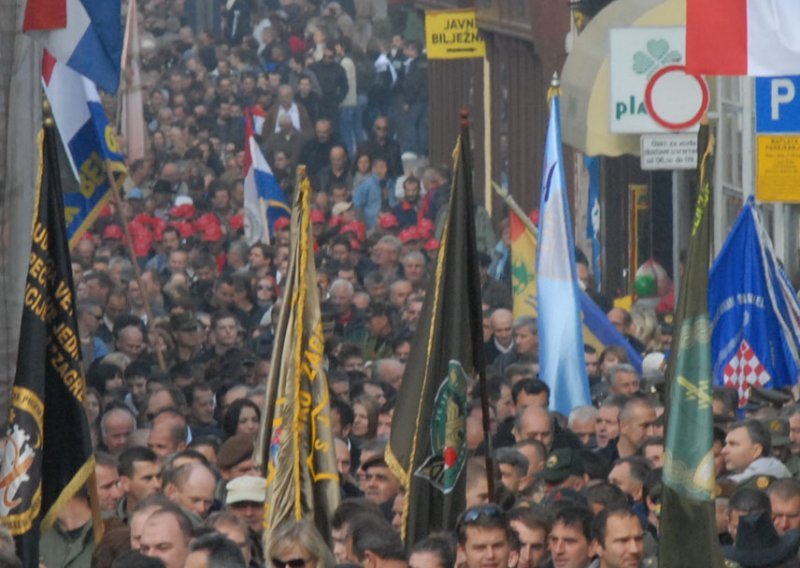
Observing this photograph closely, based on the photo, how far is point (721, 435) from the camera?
561 inches

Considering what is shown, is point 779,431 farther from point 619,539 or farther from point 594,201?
point 594,201

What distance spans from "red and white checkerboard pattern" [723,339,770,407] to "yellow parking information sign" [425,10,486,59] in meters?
13.9

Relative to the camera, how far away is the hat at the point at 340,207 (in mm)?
29688

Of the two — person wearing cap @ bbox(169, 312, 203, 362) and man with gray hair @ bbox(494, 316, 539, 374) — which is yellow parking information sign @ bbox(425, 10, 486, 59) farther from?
man with gray hair @ bbox(494, 316, 539, 374)

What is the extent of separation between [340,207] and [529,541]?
1795 cm

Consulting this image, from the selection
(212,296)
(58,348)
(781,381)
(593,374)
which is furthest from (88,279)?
(58,348)

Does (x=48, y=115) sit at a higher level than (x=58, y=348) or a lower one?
higher

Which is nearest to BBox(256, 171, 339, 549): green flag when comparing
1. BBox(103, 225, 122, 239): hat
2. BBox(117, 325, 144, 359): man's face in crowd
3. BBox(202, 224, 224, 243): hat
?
BBox(117, 325, 144, 359): man's face in crowd

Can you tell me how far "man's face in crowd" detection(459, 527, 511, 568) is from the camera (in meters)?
11.2

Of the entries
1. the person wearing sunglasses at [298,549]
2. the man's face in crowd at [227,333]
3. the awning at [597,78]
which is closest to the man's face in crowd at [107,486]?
the person wearing sunglasses at [298,549]

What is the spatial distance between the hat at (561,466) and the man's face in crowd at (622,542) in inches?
79.6

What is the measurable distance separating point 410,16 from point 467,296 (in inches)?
1287

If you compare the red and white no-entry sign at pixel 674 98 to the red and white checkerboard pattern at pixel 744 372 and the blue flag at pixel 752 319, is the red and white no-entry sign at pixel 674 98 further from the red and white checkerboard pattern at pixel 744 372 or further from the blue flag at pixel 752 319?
the red and white checkerboard pattern at pixel 744 372

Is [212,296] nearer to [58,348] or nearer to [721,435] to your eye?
[721,435]
